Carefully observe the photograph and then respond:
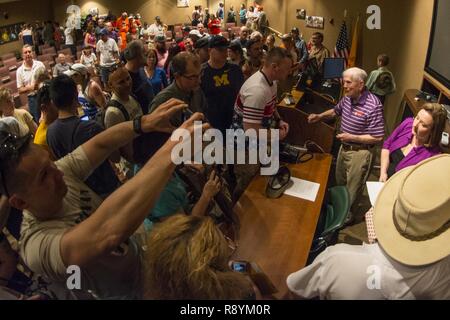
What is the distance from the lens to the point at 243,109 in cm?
292

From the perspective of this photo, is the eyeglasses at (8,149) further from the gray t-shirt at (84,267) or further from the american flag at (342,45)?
the american flag at (342,45)

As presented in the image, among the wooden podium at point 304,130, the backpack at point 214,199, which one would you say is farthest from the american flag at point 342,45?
the backpack at point 214,199

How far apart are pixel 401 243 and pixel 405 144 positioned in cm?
179

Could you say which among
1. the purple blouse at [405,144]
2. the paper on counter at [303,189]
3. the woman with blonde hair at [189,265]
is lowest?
the paper on counter at [303,189]

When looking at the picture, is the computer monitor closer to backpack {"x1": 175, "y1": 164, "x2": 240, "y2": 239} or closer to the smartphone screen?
backpack {"x1": 175, "y1": 164, "x2": 240, "y2": 239}

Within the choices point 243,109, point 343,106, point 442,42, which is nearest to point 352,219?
point 343,106

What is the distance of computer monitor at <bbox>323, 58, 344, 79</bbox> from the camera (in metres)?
6.34

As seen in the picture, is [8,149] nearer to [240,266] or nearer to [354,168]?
[240,266]

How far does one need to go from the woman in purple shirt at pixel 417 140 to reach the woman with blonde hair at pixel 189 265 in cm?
215

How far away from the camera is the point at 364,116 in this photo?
127 inches

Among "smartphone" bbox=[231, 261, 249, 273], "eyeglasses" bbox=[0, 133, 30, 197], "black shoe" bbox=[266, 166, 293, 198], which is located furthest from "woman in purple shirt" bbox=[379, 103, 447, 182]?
"eyeglasses" bbox=[0, 133, 30, 197]

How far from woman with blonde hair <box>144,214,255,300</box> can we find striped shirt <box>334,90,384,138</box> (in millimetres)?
2581

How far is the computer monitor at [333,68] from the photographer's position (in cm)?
634
